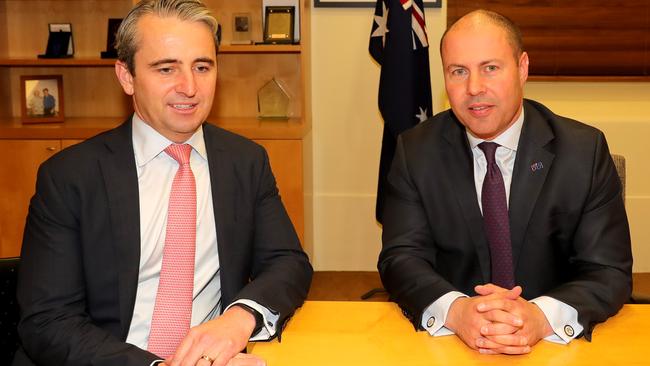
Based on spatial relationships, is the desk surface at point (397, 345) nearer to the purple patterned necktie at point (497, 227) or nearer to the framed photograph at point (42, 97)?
the purple patterned necktie at point (497, 227)

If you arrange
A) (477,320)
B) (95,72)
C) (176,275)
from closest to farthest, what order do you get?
1. (477,320)
2. (176,275)
3. (95,72)

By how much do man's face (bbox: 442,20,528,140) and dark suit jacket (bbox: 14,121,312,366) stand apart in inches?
23.9

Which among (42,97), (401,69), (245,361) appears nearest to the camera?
(245,361)

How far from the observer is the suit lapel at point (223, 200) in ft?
6.70

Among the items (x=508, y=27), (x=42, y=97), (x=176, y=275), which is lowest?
(x=176, y=275)

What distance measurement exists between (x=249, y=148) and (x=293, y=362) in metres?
0.74

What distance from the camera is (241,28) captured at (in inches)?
190

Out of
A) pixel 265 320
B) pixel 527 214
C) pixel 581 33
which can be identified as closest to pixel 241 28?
pixel 581 33

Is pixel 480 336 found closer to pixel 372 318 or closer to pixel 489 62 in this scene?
pixel 372 318

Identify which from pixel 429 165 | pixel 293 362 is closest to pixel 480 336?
pixel 293 362

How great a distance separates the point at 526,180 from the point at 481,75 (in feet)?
1.04

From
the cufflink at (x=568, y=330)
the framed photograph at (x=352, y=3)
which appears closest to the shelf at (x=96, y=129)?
the framed photograph at (x=352, y=3)

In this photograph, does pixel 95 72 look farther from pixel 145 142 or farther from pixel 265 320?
pixel 265 320

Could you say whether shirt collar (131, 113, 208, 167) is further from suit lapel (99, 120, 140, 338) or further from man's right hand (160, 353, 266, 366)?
man's right hand (160, 353, 266, 366)
